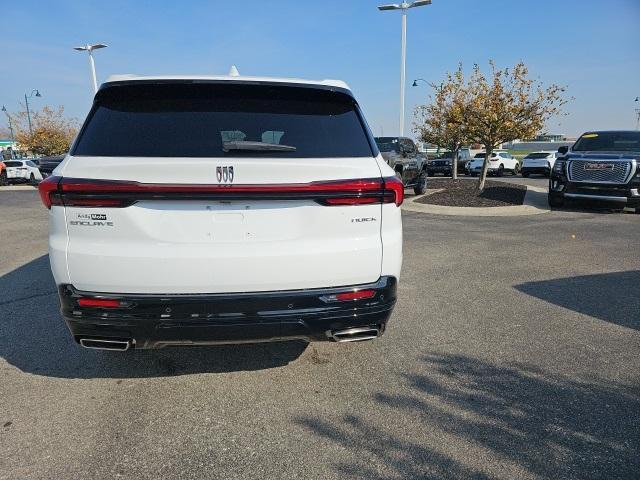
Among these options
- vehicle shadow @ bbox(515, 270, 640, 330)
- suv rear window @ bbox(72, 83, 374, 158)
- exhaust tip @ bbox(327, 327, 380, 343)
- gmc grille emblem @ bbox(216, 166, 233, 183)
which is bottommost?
vehicle shadow @ bbox(515, 270, 640, 330)

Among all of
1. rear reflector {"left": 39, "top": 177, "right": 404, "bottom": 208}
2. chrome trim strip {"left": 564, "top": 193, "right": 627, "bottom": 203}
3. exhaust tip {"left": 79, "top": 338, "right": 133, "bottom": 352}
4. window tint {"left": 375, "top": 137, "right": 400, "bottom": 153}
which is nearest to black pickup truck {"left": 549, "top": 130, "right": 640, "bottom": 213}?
chrome trim strip {"left": 564, "top": 193, "right": 627, "bottom": 203}

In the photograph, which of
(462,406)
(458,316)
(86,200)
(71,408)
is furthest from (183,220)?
(458,316)

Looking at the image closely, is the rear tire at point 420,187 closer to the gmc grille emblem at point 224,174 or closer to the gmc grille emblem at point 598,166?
the gmc grille emblem at point 598,166

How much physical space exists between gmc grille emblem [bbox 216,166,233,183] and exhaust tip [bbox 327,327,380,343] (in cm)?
106

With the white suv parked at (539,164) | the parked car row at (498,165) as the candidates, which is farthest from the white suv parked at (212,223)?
the white suv parked at (539,164)

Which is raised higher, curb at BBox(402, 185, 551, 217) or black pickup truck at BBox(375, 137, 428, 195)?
black pickup truck at BBox(375, 137, 428, 195)

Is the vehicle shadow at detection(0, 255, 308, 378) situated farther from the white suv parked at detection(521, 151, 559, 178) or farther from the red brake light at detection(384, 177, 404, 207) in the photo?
the white suv parked at detection(521, 151, 559, 178)

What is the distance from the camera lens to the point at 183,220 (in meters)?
2.35

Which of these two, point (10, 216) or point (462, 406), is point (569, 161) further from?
point (10, 216)

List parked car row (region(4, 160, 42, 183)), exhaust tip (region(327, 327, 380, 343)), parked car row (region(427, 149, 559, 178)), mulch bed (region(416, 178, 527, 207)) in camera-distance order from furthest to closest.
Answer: parked car row (region(427, 149, 559, 178)) < parked car row (region(4, 160, 42, 183)) < mulch bed (region(416, 178, 527, 207)) < exhaust tip (region(327, 327, 380, 343))

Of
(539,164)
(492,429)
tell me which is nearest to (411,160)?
(492,429)

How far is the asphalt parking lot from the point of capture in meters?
2.28

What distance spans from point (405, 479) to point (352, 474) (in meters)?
→ 0.26

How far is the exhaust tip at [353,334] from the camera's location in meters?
2.60
